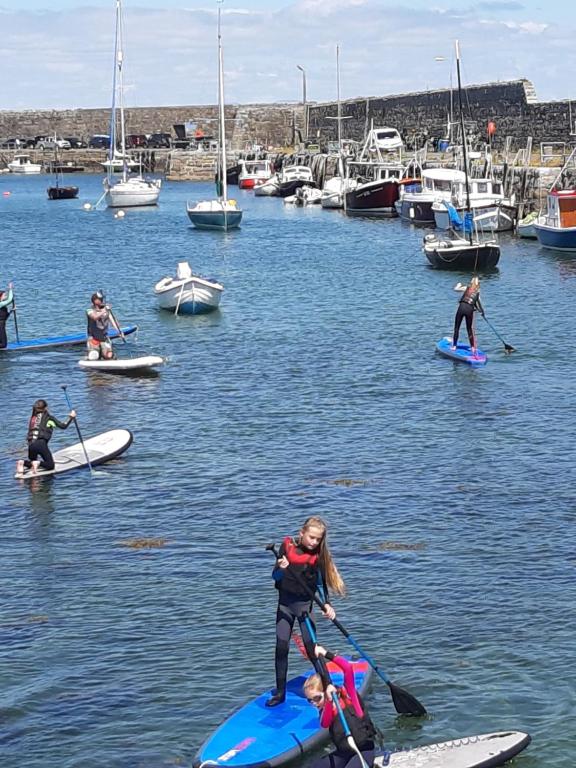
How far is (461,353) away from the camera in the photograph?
34.7 meters

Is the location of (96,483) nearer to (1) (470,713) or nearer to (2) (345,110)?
(1) (470,713)

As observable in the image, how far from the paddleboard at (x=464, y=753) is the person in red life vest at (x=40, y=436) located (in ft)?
37.2

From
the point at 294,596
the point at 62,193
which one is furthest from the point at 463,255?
the point at 62,193

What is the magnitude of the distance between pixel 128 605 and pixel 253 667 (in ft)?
8.66

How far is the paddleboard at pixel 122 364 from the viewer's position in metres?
33.2

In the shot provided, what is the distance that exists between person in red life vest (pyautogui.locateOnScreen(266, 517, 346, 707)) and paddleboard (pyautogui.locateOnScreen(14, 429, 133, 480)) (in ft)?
36.0

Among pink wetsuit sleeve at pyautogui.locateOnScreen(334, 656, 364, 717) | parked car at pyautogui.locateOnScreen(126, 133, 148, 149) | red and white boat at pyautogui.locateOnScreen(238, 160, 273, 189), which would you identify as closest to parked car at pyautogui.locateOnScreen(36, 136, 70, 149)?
parked car at pyautogui.locateOnScreen(126, 133, 148, 149)

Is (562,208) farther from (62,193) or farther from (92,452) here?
(62,193)

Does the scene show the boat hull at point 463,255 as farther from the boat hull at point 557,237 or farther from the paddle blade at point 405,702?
the paddle blade at point 405,702

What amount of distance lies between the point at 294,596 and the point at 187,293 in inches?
1198

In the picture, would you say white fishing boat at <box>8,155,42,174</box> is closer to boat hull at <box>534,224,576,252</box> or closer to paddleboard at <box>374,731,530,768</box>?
boat hull at <box>534,224,576,252</box>

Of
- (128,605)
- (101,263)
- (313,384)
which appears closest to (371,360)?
(313,384)

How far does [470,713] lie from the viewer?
589 inches

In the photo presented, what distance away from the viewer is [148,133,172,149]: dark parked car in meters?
163
